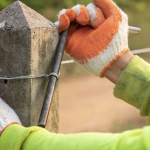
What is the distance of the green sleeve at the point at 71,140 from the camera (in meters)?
0.44

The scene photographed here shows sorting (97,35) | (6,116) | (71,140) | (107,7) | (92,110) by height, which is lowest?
(92,110)

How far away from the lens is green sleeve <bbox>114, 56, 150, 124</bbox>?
925 millimetres

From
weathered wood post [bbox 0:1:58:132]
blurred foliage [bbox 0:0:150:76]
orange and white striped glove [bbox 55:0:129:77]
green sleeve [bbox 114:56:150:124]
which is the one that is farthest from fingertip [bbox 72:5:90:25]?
blurred foliage [bbox 0:0:150:76]

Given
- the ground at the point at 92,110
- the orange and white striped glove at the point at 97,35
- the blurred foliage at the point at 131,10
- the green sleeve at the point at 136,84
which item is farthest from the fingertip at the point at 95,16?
the blurred foliage at the point at 131,10

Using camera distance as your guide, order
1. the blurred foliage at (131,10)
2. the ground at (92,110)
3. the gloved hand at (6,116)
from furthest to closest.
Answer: the blurred foliage at (131,10) < the ground at (92,110) < the gloved hand at (6,116)

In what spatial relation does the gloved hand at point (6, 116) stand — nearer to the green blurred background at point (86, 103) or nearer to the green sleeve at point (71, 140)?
the green sleeve at point (71, 140)

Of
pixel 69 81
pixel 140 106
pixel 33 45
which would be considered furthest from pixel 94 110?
pixel 33 45

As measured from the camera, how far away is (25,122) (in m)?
0.86

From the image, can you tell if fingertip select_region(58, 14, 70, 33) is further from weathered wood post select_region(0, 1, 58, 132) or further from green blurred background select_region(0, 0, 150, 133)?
green blurred background select_region(0, 0, 150, 133)

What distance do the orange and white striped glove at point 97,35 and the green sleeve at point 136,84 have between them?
0.09 metres

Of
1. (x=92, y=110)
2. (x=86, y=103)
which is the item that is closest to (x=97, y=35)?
(x=92, y=110)

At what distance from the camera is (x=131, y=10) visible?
736cm

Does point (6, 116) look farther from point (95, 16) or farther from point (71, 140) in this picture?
point (95, 16)

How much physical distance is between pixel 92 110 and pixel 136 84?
3137 mm
